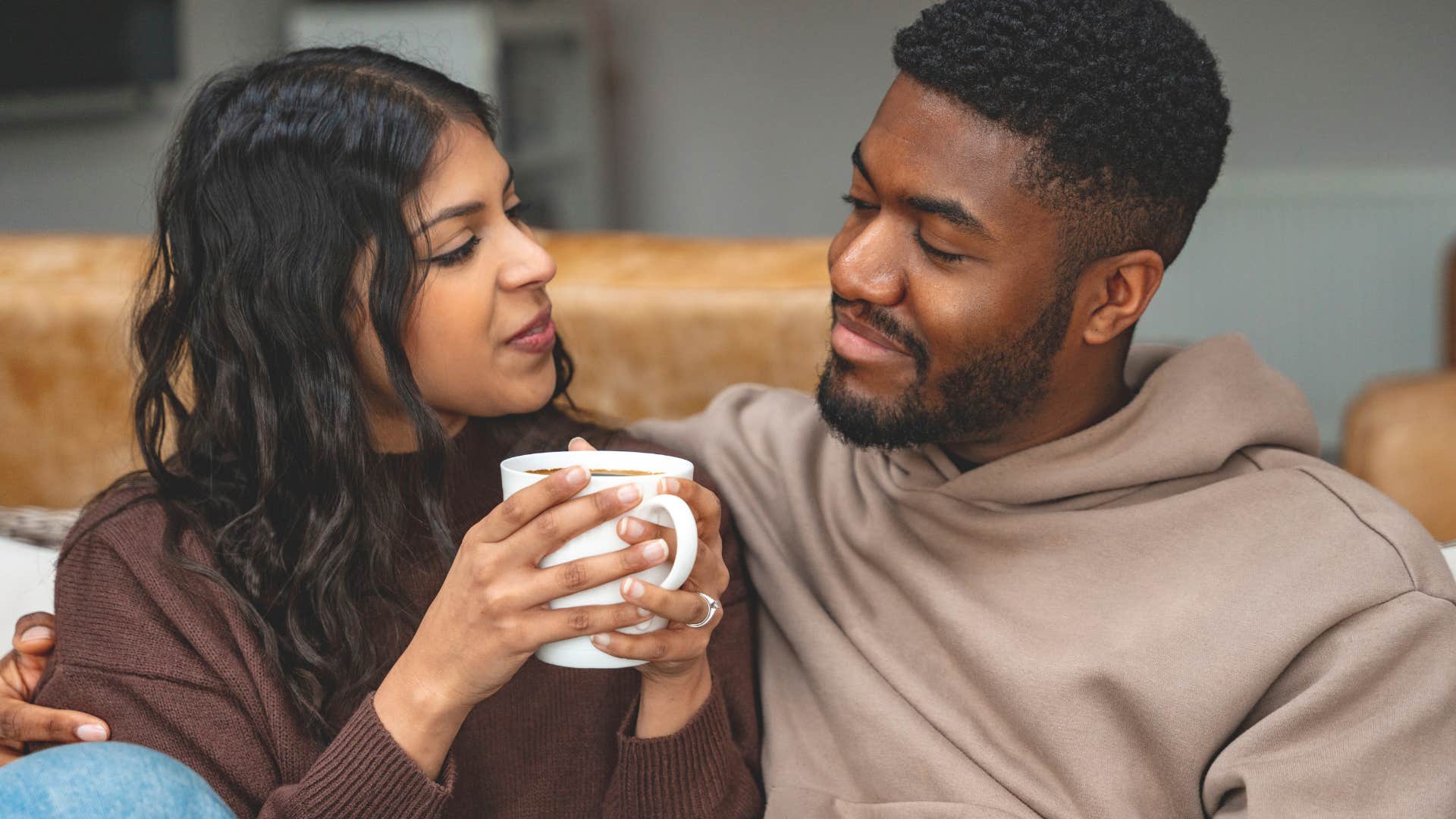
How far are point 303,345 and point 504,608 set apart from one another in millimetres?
411

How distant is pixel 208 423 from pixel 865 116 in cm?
366

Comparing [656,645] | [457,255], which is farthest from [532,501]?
[457,255]

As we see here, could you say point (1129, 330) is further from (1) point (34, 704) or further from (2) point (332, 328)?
(1) point (34, 704)

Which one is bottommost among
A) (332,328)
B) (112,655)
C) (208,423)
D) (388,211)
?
(112,655)

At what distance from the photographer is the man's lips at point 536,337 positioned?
119 cm

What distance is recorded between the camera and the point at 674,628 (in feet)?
3.09

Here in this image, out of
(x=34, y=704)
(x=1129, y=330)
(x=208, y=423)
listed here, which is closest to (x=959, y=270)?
(x=1129, y=330)

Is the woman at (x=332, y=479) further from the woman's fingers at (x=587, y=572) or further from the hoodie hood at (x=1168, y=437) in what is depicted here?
the hoodie hood at (x=1168, y=437)

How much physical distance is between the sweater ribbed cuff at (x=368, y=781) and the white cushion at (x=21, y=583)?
520 millimetres

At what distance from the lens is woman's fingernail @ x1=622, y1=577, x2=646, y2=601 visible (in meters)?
0.86

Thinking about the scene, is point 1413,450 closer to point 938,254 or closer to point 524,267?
point 938,254

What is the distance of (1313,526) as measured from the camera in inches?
43.1

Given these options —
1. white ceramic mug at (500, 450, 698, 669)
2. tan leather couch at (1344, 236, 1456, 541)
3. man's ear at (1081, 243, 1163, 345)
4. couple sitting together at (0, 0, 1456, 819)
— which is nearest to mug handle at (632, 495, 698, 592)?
white ceramic mug at (500, 450, 698, 669)

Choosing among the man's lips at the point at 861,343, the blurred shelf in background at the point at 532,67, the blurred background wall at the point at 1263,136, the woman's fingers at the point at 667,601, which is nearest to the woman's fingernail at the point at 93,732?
the woman's fingers at the point at 667,601
